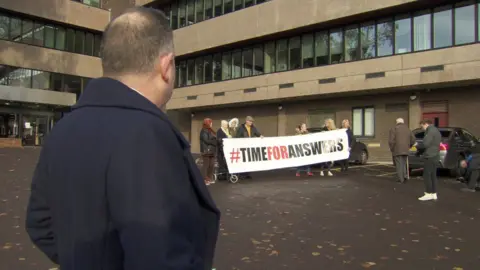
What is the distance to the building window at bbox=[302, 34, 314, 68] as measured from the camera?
2312 cm

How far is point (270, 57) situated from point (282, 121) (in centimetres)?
422

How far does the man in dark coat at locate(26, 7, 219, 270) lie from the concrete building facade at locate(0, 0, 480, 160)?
12.1 metres

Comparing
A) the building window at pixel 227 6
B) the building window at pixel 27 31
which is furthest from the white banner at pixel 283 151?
the building window at pixel 27 31

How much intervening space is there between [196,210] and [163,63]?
532 mm

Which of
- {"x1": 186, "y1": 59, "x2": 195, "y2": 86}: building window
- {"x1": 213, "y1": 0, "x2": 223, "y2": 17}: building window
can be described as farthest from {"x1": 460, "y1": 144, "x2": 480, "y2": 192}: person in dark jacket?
{"x1": 186, "y1": 59, "x2": 195, "y2": 86}: building window

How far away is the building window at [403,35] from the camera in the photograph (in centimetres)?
1928

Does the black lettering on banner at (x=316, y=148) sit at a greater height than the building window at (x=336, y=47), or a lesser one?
lesser

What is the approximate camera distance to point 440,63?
1764 centimetres

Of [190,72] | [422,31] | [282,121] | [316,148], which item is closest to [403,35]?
[422,31]

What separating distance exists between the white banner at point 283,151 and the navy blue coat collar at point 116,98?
10.5m

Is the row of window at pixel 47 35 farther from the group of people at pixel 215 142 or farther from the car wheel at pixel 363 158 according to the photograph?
the car wheel at pixel 363 158

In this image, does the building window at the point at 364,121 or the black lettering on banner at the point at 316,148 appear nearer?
the black lettering on banner at the point at 316,148

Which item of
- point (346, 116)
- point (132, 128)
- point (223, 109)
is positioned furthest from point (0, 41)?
point (132, 128)

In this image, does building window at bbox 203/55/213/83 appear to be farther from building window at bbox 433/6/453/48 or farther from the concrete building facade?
building window at bbox 433/6/453/48
